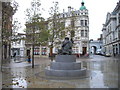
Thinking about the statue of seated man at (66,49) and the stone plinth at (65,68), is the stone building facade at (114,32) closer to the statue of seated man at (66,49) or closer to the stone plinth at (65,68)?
the statue of seated man at (66,49)

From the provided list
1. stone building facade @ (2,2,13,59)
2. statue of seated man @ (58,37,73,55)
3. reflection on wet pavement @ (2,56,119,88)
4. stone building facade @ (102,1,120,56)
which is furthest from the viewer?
stone building facade @ (102,1,120,56)

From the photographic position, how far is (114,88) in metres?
7.73

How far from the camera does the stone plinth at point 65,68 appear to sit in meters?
10.8

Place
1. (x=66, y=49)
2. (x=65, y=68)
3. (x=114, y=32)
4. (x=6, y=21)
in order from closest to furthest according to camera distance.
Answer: (x=65, y=68)
(x=66, y=49)
(x=6, y=21)
(x=114, y=32)

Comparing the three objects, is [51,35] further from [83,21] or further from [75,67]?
[83,21]

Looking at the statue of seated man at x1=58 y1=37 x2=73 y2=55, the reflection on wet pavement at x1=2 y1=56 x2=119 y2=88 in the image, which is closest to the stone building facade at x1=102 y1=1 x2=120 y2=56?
the statue of seated man at x1=58 y1=37 x2=73 y2=55

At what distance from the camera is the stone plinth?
35.3 ft

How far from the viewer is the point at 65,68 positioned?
36.6ft

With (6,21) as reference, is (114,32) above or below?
above

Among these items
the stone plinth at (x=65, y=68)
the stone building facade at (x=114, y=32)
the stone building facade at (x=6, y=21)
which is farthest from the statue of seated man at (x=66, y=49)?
the stone building facade at (x=114, y=32)

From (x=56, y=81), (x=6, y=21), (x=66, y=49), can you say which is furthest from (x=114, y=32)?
(x=56, y=81)

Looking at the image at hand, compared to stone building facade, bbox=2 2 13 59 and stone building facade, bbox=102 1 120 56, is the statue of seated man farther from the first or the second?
stone building facade, bbox=102 1 120 56

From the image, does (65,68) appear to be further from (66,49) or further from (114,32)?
(114,32)

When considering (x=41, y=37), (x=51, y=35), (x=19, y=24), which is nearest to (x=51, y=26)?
(x=51, y=35)
